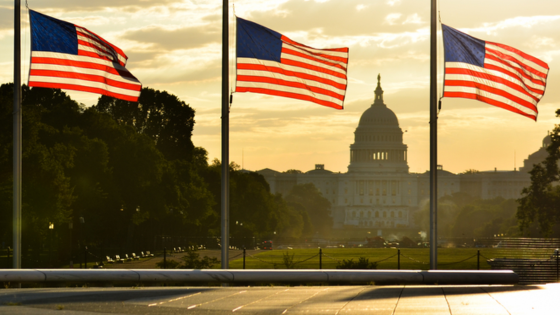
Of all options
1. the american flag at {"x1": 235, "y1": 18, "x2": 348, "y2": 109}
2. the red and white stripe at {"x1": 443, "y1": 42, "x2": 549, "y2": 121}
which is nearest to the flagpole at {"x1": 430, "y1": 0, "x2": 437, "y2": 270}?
the red and white stripe at {"x1": 443, "y1": 42, "x2": 549, "y2": 121}

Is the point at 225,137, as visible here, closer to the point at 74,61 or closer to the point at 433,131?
the point at 74,61

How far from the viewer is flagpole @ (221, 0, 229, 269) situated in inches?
869

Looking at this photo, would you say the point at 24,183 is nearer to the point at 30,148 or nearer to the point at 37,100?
the point at 30,148

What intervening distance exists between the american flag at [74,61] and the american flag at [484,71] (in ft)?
28.8

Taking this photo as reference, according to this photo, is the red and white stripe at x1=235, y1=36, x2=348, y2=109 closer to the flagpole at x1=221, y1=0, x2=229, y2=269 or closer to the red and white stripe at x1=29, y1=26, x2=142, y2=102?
the flagpole at x1=221, y1=0, x2=229, y2=269

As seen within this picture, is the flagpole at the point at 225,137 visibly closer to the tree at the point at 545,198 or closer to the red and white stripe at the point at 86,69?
the red and white stripe at the point at 86,69

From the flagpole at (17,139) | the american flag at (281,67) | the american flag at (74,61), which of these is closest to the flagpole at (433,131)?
the american flag at (281,67)

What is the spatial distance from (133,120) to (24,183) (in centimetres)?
4065

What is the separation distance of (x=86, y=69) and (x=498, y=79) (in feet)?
37.2

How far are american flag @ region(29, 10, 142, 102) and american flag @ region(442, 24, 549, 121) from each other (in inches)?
346

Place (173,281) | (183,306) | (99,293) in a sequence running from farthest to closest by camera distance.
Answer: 1. (173,281)
2. (99,293)
3. (183,306)

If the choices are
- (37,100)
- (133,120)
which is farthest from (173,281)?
(133,120)

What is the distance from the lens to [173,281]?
65.4 feet

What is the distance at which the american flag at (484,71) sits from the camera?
22.9m
